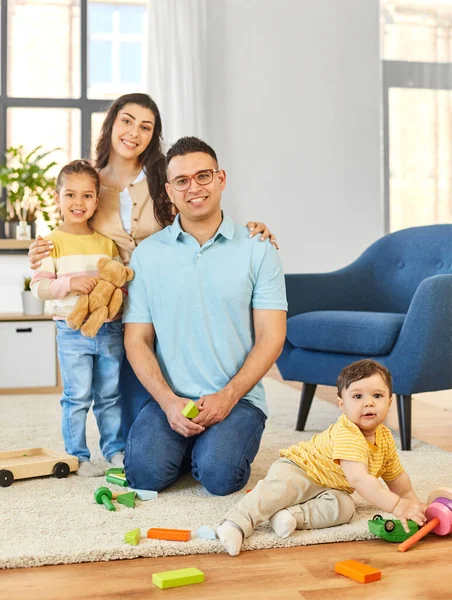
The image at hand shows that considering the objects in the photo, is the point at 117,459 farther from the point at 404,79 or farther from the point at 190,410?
the point at 404,79

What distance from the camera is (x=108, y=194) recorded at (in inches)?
88.6

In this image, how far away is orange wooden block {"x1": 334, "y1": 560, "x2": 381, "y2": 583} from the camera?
1.38 meters

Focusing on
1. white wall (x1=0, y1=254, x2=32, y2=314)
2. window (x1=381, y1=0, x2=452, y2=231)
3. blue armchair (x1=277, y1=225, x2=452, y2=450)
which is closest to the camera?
blue armchair (x1=277, y1=225, x2=452, y2=450)

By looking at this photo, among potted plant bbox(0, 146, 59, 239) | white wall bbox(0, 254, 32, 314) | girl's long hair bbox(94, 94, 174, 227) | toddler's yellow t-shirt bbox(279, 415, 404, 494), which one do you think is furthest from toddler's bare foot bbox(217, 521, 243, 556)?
white wall bbox(0, 254, 32, 314)

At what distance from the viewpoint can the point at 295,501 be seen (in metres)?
1.67

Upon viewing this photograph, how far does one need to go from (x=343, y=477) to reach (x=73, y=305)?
872 mm

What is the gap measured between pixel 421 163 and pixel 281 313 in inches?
149

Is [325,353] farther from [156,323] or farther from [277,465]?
[277,465]

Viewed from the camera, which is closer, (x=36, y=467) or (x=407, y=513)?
(x=407, y=513)

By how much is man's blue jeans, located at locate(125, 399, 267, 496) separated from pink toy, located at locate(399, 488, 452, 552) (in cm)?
48

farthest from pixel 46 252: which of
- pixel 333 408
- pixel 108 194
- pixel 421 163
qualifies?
pixel 421 163

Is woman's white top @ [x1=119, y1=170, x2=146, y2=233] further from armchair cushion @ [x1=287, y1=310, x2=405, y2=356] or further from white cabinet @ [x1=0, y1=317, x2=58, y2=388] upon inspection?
white cabinet @ [x1=0, y1=317, x2=58, y2=388]

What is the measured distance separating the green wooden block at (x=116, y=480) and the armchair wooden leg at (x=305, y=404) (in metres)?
0.96

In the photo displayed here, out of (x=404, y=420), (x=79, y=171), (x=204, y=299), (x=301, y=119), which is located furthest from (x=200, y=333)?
(x=301, y=119)
